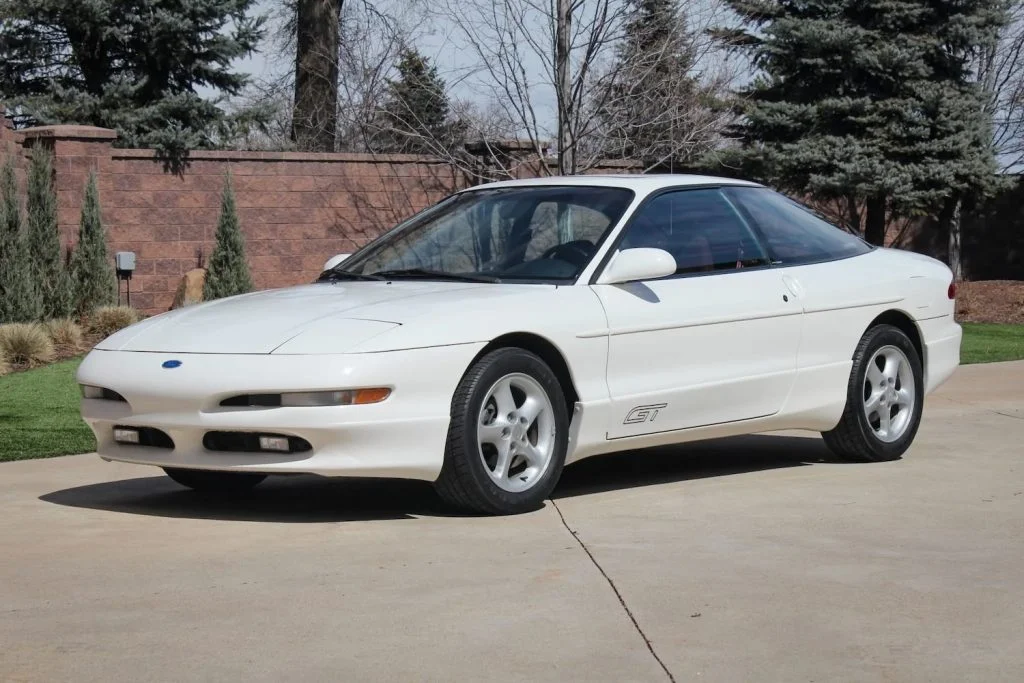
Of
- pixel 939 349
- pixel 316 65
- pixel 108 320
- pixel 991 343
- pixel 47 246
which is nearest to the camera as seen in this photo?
pixel 939 349

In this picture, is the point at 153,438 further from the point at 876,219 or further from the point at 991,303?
the point at 876,219

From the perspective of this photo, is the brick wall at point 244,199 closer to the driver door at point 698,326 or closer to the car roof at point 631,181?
the car roof at point 631,181

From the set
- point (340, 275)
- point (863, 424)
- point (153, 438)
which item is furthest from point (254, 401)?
point (863, 424)

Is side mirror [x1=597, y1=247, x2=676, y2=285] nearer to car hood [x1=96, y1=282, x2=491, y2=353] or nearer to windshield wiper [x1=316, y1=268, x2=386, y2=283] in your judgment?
car hood [x1=96, y1=282, x2=491, y2=353]

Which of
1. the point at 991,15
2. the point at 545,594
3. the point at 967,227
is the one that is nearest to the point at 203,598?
the point at 545,594

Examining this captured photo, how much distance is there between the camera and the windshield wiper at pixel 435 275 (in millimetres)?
6898

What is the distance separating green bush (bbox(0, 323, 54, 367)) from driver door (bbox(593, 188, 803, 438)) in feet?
27.2

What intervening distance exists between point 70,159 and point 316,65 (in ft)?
19.8

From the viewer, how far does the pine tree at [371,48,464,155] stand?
18703 millimetres

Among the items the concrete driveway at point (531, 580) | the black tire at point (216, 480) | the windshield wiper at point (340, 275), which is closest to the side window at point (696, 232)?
the concrete driveway at point (531, 580)

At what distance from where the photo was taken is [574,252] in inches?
277

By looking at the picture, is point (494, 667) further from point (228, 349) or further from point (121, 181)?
point (121, 181)

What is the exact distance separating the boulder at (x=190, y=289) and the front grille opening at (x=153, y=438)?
42.0ft

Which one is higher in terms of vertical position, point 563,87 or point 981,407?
point 563,87
